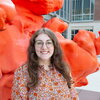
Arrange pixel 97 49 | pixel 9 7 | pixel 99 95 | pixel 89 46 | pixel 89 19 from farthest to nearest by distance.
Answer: pixel 89 19 → pixel 99 95 → pixel 97 49 → pixel 89 46 → pixel 9 7

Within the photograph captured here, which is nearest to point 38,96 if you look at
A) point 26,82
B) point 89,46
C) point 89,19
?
point 26,82

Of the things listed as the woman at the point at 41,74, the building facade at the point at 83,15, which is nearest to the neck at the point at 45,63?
the woman at the point at 41,74

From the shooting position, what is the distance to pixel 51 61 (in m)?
1.25

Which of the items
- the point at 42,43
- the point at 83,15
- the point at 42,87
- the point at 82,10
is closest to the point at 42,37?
the point at 42,43

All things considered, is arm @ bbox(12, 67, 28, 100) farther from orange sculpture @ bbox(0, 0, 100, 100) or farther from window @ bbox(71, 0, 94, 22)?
window @ bbox(71, 0, 94, 22)

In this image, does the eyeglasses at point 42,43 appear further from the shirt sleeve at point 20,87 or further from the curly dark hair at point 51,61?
the shirt sleeve at point 20,87

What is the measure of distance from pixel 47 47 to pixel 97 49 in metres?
1.14

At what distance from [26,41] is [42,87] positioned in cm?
86

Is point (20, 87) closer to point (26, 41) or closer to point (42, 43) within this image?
point (42, 43)

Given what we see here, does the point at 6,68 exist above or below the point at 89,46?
below

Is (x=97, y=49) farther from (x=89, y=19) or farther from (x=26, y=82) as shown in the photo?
(x=89, y=19)

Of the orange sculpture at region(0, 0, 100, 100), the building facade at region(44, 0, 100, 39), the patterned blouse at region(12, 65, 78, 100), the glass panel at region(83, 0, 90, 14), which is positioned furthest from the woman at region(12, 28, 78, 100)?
the glass panel at region(83, 0, 90, 14)

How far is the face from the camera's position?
1.17 m

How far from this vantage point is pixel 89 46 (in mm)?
2061
